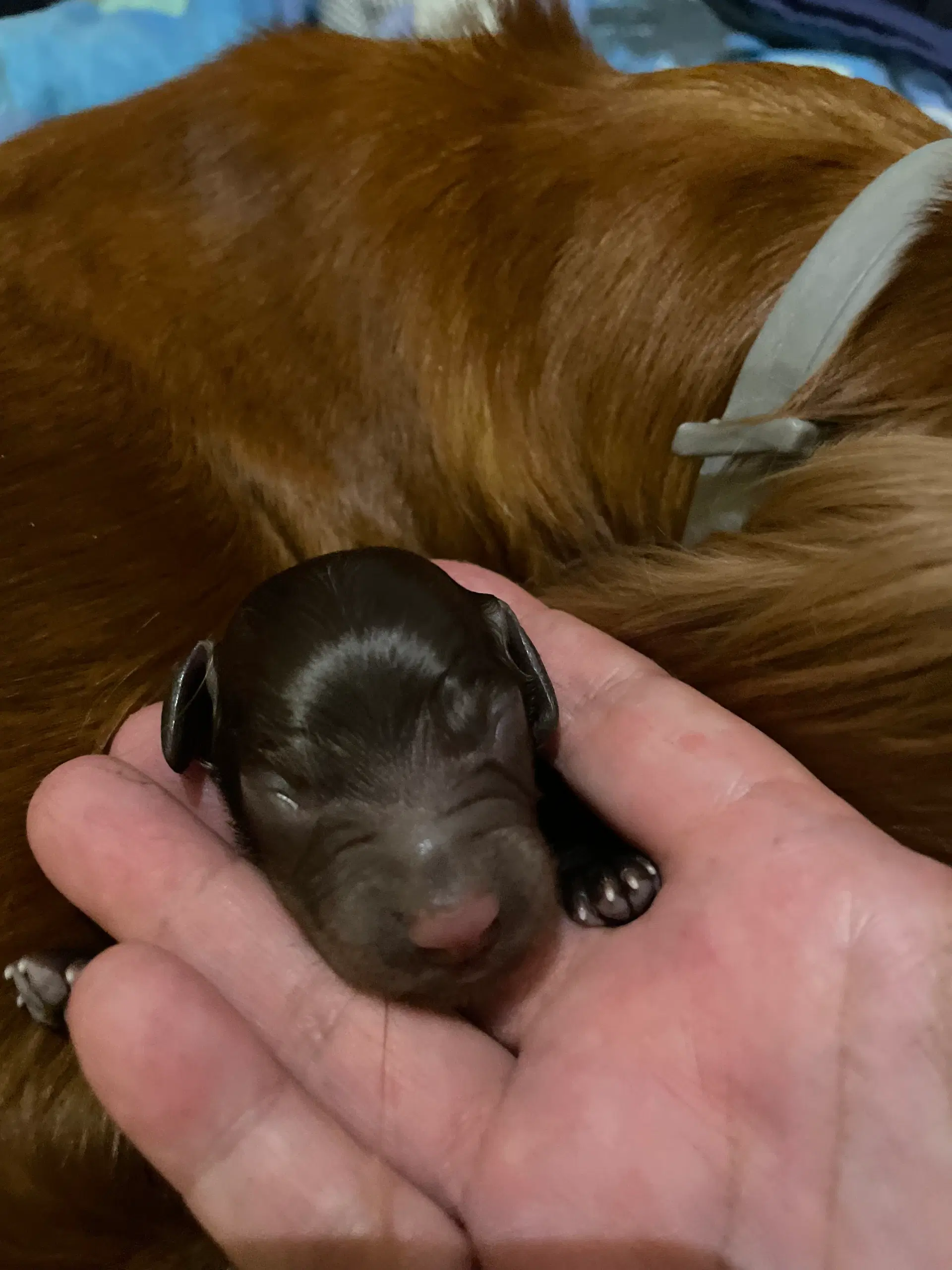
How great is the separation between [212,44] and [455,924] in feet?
5.56

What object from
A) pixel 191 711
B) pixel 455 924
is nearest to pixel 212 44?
pixel 191 711

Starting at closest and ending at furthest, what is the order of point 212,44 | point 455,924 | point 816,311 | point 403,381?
point 455,924 < point 816,311 < point 403,381 < point 212,44

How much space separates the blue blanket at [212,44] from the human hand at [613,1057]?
50.4 inches

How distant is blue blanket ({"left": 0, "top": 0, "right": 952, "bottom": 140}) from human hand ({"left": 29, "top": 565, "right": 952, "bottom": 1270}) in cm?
128

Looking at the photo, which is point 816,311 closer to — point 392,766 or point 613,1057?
point 392,766

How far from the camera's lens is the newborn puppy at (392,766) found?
2.71 ft

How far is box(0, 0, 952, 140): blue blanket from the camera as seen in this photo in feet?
5.79

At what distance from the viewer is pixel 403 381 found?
1096 millimetres

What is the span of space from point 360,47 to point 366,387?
16.5 inches

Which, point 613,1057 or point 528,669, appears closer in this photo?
point 613,1057

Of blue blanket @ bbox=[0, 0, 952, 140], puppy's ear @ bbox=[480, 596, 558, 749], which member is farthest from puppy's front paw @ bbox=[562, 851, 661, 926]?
blue blanket @ bbox=[0, 0, 952, 140]

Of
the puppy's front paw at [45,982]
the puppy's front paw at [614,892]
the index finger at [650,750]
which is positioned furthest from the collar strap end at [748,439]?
the puppy's front paw at [45,982]

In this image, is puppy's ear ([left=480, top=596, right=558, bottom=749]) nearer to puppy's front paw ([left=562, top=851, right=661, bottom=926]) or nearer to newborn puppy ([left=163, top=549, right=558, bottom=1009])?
newborn puppy ([left=163, top=549, right=558, bottom=1009])

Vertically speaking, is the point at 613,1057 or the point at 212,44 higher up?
the point at 212,44
